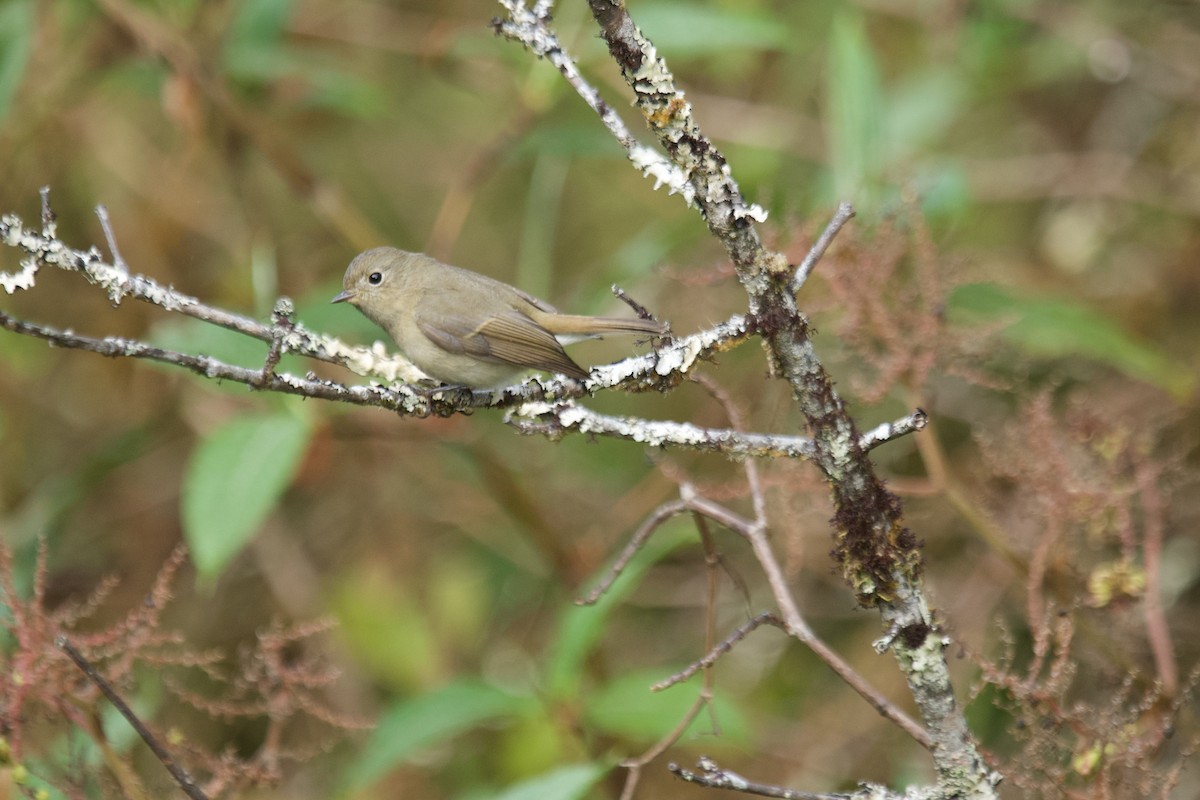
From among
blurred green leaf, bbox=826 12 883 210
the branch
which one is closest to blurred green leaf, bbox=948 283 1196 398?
blurred green leaf, bbox=826 12 883 210

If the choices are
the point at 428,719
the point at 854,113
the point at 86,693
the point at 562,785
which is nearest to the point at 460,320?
the point at 428,719

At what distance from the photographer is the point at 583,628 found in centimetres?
347

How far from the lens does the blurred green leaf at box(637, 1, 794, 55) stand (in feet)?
14.0

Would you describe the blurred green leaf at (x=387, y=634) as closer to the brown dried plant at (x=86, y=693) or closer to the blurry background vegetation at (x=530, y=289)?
the blurry background vegetation at (x=530, y=289)

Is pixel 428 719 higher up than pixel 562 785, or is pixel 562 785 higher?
pixel 428 719

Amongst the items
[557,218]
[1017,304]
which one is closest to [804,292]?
[1017,304]

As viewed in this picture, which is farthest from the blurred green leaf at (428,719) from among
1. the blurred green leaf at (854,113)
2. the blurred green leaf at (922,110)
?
the blurred green leaf at (922,110)

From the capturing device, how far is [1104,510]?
3090 mm

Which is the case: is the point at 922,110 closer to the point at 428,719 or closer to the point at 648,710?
the point at 648,710

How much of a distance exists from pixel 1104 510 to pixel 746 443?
1532mm

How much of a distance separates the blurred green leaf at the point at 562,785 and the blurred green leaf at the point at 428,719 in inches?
19.3

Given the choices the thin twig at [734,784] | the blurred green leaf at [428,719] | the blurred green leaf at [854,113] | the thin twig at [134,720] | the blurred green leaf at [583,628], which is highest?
the blurred green leaf at [854,113]

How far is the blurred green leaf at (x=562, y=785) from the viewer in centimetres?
287

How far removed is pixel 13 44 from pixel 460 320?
7.53ft
